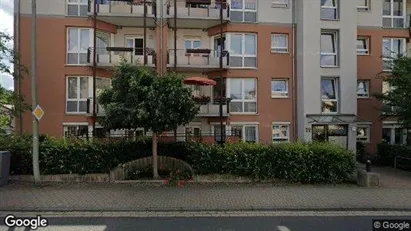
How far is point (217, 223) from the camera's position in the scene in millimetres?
7152

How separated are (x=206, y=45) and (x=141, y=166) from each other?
33.6 feet

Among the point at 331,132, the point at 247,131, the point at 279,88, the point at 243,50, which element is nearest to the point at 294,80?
the point at 279,88

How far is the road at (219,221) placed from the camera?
268 inches

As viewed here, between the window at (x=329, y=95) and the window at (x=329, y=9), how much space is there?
3616 millimetres

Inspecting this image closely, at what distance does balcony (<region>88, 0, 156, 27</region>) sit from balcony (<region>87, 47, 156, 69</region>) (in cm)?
167

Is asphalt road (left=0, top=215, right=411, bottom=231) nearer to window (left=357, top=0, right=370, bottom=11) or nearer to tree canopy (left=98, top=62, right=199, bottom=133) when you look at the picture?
tree canopy (left=98, top=62, right=199, bottom=133)

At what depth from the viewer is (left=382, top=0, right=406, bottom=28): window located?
20594mm

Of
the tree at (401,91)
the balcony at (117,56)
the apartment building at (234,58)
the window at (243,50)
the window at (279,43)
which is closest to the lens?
the tree at (401,91)

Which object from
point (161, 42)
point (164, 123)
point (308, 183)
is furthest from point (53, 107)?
point (308, 183)

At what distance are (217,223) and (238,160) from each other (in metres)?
4.41

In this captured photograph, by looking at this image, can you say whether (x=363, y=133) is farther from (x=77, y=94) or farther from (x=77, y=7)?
(x=77, y=7)

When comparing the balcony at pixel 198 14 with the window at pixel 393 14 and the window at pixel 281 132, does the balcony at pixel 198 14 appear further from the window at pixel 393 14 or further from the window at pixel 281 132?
the window at pixel 393 14

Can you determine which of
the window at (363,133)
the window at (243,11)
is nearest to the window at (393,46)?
the window at (363,133)

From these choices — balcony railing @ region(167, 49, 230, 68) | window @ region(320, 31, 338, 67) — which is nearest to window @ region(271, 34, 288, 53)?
window @ region(320, 31, 338, 67)
